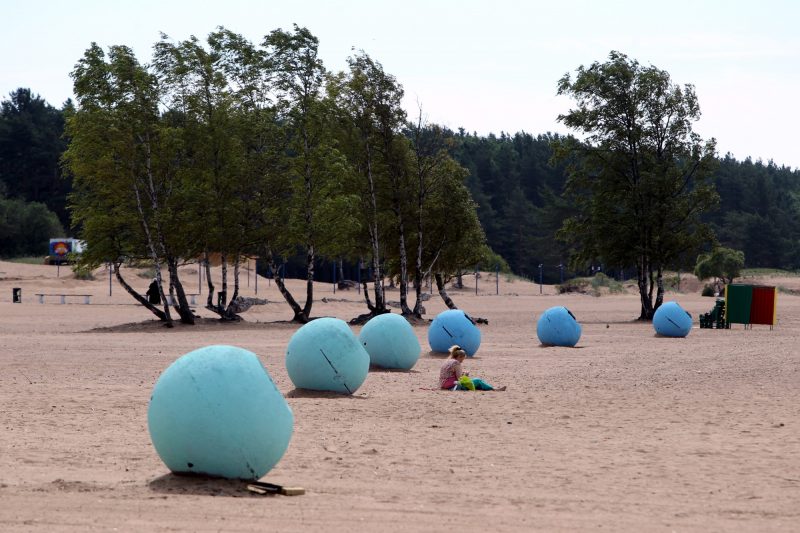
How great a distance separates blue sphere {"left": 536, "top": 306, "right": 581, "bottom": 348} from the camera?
29375 mm

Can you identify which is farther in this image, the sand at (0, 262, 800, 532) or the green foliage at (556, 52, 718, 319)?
the green foliage at (556, 52, 718, 319)

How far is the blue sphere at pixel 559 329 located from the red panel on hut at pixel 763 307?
479 inches

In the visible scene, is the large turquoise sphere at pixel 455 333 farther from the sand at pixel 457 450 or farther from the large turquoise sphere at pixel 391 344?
the large turquoise sphere at pixel 391 344

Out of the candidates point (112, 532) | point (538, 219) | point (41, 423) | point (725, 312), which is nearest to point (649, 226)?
point (725, 312)

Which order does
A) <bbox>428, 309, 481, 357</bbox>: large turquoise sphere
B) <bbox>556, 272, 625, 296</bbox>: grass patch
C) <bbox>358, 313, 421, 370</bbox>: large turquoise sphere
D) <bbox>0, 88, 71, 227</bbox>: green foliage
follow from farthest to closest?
<bbox>0, 88, 71, 227</bbox>: green foliage, <bbox>556, 272, 625, 296</bbox>: grass patch, <bbox>428, 309, 481, 357</bbox>: large turquoise sphere, <bbox>358, 313, 421, 370</bbox>: large turquoise sphere

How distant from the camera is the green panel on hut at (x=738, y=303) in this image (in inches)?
1534

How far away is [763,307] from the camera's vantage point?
39.4 meters

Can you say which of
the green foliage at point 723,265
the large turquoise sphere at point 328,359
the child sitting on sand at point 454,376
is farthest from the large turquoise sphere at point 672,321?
the green foliage at point 723,265

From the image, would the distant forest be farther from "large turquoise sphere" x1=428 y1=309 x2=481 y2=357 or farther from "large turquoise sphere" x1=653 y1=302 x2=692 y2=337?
"large turquoise sphere" x1=428 y1=309 x2=481 y2=357

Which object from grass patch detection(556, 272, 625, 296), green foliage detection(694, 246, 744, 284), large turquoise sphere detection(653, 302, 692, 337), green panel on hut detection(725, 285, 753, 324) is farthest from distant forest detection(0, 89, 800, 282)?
large turquoise sphere detection(653, 302, 692, 337)

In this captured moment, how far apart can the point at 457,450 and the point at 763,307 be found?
1194 inches

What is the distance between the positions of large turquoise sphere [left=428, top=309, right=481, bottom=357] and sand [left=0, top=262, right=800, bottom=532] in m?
0.66

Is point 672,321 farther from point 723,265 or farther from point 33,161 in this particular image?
point 33,161

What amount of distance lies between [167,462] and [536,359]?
16522mm
